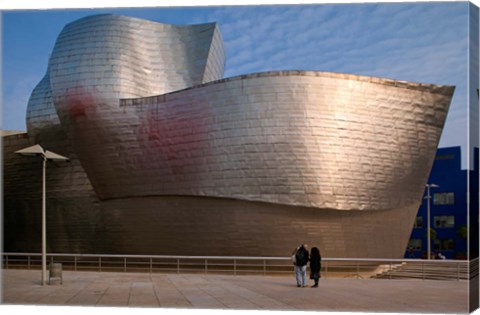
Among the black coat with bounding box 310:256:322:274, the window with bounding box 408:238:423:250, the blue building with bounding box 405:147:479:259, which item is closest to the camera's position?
the black coat with bounding box 310:256:322:274

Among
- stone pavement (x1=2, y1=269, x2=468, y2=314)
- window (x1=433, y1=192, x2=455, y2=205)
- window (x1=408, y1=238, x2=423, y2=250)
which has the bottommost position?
window (x1=408, y1=238, x2=423, y2=250)

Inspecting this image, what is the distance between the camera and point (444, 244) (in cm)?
4522

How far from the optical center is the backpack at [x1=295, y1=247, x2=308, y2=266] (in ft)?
49.4

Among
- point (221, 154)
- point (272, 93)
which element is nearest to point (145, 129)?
point (221, 154)

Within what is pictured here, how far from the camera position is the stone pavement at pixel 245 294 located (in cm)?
1199

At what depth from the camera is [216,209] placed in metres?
21.3

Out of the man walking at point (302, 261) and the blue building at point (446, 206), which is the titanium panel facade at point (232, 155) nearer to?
the man walking at point (302, 261)

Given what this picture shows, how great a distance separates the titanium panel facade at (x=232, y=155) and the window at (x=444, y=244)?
23.9m

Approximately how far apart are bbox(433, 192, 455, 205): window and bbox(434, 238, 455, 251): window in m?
2.87

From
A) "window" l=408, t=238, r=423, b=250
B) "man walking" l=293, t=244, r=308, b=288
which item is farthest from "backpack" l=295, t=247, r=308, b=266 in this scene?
"window" l=408, t=238, r=423, b=250

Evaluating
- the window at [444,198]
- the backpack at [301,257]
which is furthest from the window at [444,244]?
the backpack at [301,257]

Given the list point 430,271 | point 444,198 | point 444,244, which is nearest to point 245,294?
point 430,271

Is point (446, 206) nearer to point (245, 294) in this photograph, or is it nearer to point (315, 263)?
point (315, 263)

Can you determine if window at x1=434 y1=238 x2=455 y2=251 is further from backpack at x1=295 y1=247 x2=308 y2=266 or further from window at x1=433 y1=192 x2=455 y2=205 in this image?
backpack at x1=295 y1=247 x2=308 y2=266
